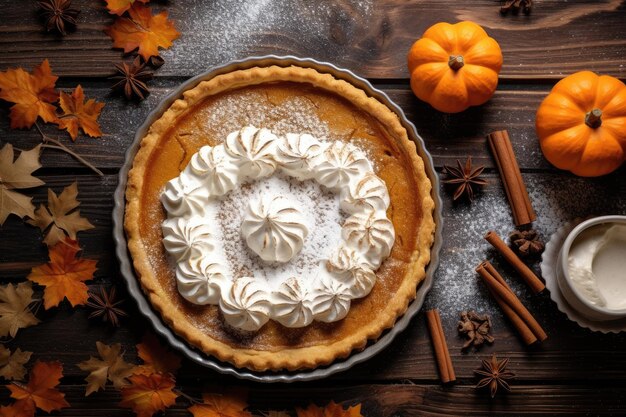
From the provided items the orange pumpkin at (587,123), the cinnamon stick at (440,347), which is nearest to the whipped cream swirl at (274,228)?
the cinnamon stick at (440,347)

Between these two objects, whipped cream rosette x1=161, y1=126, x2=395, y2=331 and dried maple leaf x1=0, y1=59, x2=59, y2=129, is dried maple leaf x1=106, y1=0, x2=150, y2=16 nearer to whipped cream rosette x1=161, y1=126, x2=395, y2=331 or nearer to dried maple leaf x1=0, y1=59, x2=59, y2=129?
dried maple leaf x1=0, y1=59, x2=59, y2=129

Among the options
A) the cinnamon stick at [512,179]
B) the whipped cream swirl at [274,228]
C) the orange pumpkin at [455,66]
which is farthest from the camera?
the cinnamon stick at [512,179]

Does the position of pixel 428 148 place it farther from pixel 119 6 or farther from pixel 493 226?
pixel 119 6

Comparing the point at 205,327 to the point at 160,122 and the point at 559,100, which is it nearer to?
the point at 160,122

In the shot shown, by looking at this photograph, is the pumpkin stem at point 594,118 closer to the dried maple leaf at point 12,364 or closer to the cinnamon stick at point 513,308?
the cinnamon stick at point 513,308

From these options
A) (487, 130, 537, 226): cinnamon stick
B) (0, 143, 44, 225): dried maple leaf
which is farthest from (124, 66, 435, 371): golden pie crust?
(0, 143, 44, 225): dried maple leaf

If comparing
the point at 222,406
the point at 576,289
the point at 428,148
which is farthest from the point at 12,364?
the point at 576,289
